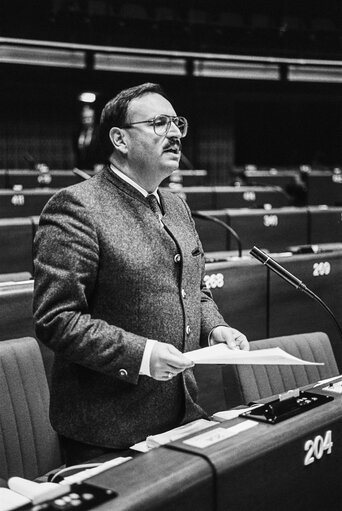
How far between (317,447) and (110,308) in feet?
1.95

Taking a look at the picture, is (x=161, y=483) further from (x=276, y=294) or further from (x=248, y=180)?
(x=248, y=180)

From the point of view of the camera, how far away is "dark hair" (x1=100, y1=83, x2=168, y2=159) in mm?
1679

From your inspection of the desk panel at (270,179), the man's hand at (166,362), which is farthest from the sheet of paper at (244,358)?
the desk panel at (270,179)

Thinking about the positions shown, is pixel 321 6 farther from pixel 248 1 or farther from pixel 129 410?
pixel 129 410

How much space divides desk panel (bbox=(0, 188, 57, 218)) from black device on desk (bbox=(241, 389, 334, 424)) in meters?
5.35

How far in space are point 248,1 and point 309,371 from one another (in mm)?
10070

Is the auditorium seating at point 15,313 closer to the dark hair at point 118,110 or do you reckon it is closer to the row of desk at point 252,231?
the dark hair at point 118,110

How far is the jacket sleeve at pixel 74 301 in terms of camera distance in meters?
1.47

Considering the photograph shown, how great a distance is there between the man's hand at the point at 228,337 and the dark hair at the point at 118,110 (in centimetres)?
51

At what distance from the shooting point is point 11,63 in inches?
395

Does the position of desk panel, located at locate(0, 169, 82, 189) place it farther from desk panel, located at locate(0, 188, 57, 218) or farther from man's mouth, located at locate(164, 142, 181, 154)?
man's mouth, located at locate(164, 142, 181, 154)

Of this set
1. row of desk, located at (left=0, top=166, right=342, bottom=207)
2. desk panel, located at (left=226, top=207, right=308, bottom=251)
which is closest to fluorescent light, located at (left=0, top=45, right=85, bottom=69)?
row of desk, located at (left=0, top=166, right=342, bottom=207)

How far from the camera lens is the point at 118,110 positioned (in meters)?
1.69

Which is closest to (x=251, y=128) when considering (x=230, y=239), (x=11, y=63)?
(x=11, y=63)
